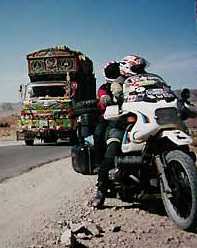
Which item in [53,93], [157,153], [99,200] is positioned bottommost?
[99,200]

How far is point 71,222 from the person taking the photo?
18.6ft

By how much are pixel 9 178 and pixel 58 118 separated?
9962 millimetres

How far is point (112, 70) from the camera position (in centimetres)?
634

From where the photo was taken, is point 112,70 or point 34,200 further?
point 34,200

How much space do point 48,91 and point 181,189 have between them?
16.0 metres

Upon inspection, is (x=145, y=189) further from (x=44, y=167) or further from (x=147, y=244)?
(x=44, y=167)

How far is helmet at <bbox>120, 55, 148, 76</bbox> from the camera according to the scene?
20.1ft

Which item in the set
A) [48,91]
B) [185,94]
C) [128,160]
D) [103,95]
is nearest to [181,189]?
[128,160]

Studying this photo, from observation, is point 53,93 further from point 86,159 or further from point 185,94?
point 185,94

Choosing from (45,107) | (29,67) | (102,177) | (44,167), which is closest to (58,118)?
(45,107)

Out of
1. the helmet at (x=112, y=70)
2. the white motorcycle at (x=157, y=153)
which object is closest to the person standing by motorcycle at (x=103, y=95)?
the helmet at (x=112, y=70)

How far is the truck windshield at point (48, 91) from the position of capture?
2053 cm

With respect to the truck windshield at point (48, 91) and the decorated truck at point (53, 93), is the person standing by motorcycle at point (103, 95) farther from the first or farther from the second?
the truck windshield at point (48, 91)

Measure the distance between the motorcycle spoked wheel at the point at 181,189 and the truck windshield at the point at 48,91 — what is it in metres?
15.6
